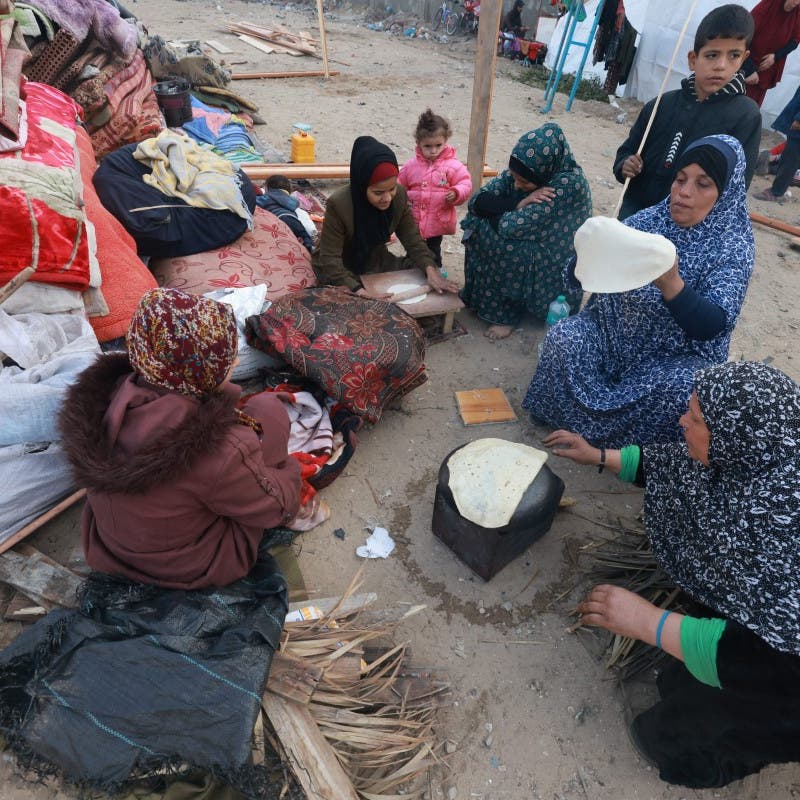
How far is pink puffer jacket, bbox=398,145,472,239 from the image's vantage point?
13.8ft

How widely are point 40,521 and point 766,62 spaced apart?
737 centimetres

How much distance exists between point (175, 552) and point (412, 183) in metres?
3.30

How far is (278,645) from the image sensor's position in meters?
1.93

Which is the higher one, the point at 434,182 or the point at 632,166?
the point at 632,166

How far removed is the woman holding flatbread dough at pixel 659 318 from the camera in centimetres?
247

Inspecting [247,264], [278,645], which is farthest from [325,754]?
[247,264]

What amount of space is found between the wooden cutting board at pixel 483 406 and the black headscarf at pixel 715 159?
5.09 ft

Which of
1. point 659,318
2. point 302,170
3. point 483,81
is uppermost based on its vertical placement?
point 483,81

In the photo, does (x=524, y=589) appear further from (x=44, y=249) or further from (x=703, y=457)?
(x=44, y=249)

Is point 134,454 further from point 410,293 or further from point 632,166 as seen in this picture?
point 632,166

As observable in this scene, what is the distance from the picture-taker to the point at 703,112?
3332 millimetres

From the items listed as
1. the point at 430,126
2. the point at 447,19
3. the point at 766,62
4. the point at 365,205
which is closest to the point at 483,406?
the point at 365,205

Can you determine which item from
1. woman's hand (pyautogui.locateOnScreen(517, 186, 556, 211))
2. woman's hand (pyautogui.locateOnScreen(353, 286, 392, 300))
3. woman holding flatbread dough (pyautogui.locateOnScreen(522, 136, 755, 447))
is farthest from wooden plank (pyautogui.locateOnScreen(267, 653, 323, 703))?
woman's hand (pyautogui.locateOnScreen(517, 186, 556, 211))

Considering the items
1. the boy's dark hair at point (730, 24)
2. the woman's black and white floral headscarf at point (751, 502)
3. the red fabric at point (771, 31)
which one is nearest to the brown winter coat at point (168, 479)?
the woman's black and white floral headscarf at point (751, 502)
